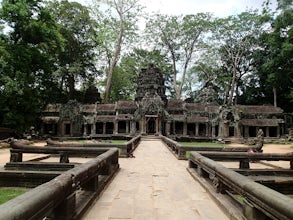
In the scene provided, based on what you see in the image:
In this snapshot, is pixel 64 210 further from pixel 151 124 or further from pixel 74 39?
pixel 74 39

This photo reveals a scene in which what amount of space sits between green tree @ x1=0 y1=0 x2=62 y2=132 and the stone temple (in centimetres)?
1135

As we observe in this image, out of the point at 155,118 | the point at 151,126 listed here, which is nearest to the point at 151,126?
the point at 151,126

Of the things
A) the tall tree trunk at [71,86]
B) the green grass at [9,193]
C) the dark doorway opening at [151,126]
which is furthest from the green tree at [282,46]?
the tall tree trunk at [71,86]

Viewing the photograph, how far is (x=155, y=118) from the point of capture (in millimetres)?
36344

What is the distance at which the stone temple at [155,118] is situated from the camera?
37.1 m

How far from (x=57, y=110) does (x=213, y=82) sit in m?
29.5

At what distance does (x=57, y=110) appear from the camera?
40.5m

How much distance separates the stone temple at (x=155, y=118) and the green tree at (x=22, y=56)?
1135cm

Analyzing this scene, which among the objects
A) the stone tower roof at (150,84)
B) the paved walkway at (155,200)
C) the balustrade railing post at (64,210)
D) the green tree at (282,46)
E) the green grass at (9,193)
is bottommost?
the green grass at (9,193)

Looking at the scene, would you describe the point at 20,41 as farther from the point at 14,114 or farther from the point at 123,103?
the point at 123,103

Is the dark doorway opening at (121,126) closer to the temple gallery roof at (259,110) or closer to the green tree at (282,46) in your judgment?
the temple gallery roof at (259,110)

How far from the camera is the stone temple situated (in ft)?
122

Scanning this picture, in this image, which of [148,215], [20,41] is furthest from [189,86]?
[148,215]

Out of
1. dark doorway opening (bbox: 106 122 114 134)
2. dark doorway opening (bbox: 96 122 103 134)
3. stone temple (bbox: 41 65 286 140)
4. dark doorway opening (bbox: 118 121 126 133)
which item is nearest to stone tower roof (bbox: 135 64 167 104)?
stone temple (bbox: 41 65 286 140)
